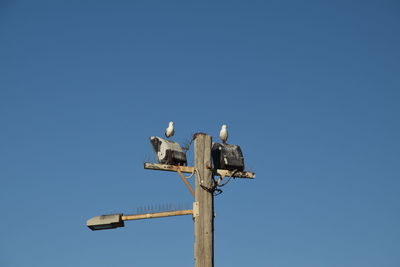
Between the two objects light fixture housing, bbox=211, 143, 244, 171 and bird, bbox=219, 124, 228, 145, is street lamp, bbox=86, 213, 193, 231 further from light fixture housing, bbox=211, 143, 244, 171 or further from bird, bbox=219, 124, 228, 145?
bird, bbox=219, 124, 228, 145

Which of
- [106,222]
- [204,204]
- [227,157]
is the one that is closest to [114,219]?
[106,222]

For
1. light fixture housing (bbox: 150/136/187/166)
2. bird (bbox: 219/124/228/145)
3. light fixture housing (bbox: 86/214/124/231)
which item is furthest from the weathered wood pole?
light fixture housing (bbox: 86/214/124/231)

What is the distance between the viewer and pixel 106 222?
9164mm

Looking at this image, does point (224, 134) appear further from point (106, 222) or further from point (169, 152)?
point (106, 222)

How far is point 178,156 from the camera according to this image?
390 inches

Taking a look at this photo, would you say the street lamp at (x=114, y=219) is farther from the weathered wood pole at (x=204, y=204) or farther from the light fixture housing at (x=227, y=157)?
the light fixture housing at (x=227, y=157)

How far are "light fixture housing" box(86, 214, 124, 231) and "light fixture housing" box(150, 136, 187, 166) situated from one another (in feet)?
3.93

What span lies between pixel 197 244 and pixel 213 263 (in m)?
0.36

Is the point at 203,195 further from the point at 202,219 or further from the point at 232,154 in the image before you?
the point at 232,154

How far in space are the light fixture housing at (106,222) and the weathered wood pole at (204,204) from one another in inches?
44.1

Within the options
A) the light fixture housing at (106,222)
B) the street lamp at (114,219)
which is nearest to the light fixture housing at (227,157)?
the street lamp at (114,219)

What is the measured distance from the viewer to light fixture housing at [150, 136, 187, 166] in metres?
9.80

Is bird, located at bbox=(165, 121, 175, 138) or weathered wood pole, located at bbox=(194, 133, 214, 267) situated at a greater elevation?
bird, located at bbox=(165, 121, 175, 138)

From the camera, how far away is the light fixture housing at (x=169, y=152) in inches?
386
